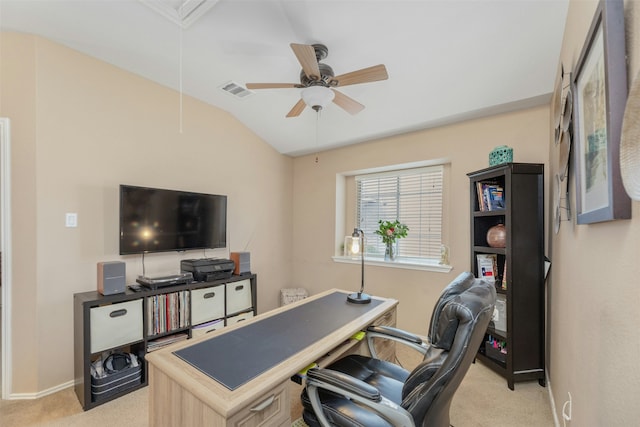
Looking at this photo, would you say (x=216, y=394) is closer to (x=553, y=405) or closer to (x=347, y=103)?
(x=347, y=103)

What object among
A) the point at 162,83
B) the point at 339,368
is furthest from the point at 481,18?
A: the point at 162,83

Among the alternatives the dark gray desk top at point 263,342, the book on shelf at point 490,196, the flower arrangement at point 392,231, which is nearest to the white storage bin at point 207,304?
the dark gray desk top at point 263,342

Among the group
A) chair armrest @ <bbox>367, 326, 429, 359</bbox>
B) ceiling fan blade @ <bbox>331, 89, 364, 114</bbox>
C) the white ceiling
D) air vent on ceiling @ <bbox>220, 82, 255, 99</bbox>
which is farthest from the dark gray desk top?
air vent on ceiling @ <bbox>220, 82, 255, 99</bbox>

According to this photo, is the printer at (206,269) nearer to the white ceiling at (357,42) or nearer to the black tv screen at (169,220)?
the black tv screen at (169,220)

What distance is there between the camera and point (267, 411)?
114 cm

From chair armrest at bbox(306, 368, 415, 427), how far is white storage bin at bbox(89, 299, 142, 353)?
→ 1.87 metres

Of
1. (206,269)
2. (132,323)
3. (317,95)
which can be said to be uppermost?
(317,95)

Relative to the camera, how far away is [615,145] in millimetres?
767

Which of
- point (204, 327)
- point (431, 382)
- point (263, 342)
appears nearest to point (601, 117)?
point (431, 382)

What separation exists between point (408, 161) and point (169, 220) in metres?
2.75

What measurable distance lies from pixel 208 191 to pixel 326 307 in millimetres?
2138

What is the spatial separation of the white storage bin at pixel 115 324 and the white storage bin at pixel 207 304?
49cm

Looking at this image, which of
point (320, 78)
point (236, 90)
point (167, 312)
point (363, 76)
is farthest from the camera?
point (236, 90)

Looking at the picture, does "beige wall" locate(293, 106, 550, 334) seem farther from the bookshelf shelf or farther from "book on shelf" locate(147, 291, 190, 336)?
"book on shelf" locate(147, 291, 190, 336)
